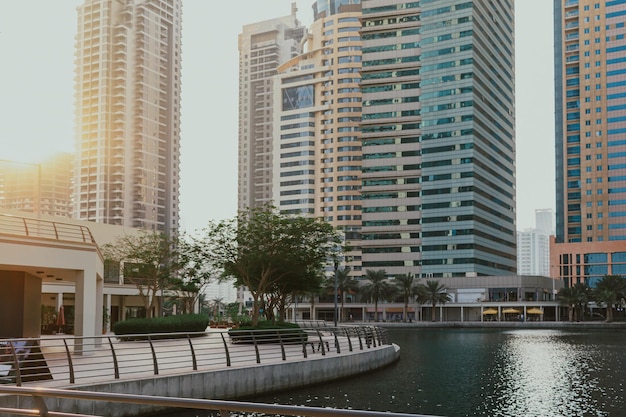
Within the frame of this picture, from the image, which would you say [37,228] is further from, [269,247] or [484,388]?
[484,388]

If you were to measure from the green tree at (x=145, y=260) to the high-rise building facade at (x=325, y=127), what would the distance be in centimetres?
10776

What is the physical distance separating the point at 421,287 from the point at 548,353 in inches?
3255

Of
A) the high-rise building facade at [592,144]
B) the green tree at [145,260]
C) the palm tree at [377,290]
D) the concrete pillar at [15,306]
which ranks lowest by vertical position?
the palm tree at [377,290]

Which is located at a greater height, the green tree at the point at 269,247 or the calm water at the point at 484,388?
the green tree at the point at 269,247

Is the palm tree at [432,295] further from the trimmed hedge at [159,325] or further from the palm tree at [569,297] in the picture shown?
the trimmed hedge at [159,325]

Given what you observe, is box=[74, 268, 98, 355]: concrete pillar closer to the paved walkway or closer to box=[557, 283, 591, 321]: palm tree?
the paved walkway

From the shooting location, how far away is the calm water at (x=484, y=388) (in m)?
23.3

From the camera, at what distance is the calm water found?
76.4ft

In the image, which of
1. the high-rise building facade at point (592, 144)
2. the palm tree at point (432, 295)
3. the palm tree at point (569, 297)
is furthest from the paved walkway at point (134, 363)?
the high-rise building facade at point (592, 144)

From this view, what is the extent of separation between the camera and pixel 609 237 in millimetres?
160000

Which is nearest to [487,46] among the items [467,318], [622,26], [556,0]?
[622,26]

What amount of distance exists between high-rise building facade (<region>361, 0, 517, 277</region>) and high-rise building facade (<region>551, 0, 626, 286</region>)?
46.3 ft

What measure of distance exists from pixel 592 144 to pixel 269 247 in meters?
139

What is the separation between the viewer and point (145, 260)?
60.8m
